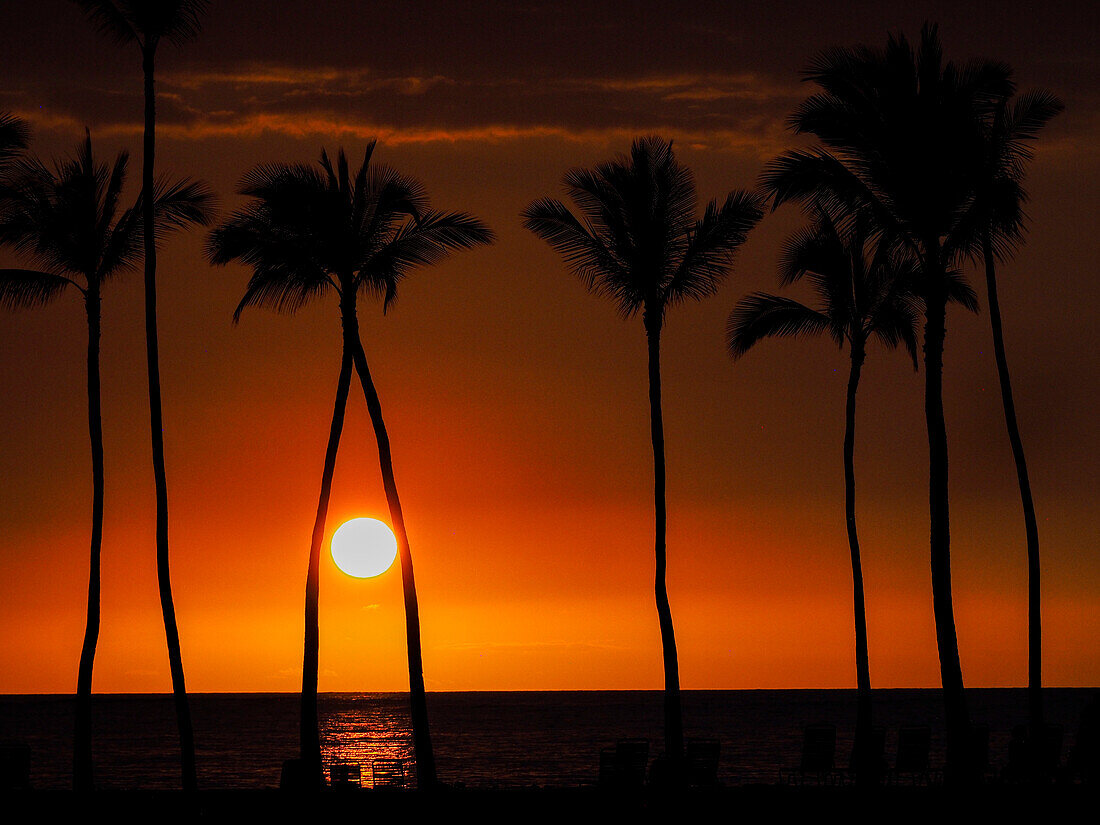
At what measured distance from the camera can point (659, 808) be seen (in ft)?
71.3

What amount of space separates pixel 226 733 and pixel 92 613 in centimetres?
9544

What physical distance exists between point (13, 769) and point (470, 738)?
81.8m

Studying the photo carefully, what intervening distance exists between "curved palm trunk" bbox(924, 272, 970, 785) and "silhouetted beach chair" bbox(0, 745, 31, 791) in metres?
16.9

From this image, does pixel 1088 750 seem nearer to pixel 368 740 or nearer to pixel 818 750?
pixel 818 750

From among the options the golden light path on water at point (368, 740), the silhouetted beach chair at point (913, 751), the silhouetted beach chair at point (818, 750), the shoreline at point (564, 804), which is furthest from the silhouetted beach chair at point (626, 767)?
the golden light path on water at point (368, 740)

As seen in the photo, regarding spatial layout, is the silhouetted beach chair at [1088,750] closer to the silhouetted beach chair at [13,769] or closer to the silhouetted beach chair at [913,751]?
the silhouetted beach chair at [913,751]

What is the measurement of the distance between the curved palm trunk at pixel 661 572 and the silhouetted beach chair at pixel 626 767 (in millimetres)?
801

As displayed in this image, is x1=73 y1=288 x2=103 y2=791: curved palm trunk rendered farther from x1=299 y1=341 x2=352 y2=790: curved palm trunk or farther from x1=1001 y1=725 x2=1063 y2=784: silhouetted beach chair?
x1=1001 y1=725 x2=1063 y2=784: silhouetted beach chair

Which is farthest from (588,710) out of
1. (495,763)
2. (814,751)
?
(814,751)

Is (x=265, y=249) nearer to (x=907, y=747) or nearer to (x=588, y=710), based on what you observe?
(x=907, y=747)

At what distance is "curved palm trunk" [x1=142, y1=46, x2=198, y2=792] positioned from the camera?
24859mm

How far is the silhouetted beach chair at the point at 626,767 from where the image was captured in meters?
23.6

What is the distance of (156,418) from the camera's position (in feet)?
83.6

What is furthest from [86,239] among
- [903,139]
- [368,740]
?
[368,740]
